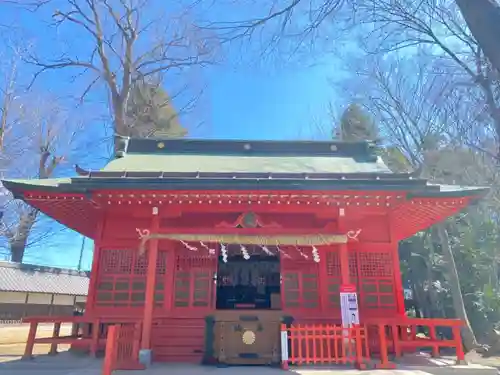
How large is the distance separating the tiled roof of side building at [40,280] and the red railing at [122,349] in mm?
22825

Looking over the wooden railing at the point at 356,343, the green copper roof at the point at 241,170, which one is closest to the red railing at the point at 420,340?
the wooden railing at the point at 356,343

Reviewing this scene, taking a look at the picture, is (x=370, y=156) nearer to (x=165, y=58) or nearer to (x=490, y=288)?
(x=490, y=288)

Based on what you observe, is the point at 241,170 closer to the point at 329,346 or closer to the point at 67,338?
the point at 329,346

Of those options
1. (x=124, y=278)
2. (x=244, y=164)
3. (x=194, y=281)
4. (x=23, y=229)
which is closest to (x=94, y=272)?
(x=124, y=278)

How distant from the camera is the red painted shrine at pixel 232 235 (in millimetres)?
7535

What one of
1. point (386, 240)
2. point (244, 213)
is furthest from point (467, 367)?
point (244, 213)

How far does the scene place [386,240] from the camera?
9.19 m

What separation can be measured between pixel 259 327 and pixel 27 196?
579 centimetres

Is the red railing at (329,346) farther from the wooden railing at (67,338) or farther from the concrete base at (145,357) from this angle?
the wooden railing at (67,338)

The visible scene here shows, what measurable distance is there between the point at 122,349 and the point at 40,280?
2544cm

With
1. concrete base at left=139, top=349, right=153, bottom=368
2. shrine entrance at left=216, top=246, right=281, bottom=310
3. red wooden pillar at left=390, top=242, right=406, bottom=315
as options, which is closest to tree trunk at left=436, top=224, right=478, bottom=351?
red wooden pillar at left=390, top=242, right=406, bottom=315

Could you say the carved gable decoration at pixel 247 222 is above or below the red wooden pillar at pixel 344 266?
above

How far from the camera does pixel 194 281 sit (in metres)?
8.92

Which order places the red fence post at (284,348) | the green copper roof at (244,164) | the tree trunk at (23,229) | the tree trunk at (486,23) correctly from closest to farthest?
1. the tree trunk at (486,23)
2. the red fence post at (284,348)
3. the green copper roof at (244,164)
4. the tree trunk at (23,229)
